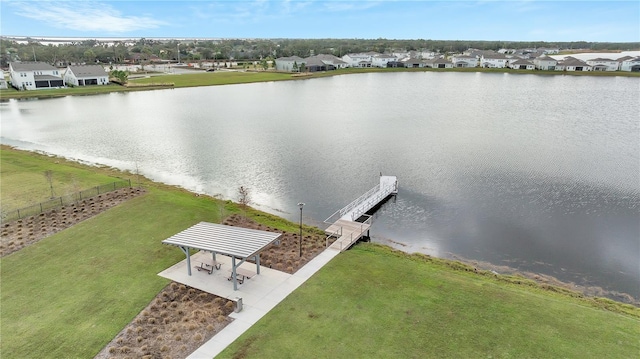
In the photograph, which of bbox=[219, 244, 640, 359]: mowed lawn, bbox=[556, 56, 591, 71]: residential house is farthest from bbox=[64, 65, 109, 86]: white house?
bbox=[556, 56, 591, 71]: residential house

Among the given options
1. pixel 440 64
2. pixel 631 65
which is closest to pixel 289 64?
pixel 440 64

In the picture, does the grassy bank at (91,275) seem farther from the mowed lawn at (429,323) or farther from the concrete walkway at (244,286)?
the mowed lawn at (429,323)

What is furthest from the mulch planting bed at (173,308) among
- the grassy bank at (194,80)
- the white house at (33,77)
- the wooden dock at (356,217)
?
the white house at (33,77)

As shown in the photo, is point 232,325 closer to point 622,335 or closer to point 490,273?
point 490,273

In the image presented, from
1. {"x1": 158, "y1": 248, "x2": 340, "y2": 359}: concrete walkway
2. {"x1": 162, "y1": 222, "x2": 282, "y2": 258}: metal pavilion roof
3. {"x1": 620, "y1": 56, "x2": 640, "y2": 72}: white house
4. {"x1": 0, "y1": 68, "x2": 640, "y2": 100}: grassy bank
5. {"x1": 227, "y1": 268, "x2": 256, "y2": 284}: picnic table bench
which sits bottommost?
{"x1": 158, "y1": 248, "x2": 340, "y2": 359}: concrete walkway

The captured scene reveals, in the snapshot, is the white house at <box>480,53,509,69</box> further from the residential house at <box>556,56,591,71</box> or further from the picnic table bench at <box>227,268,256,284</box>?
the picnic table bench at <box>227,268,256,284</box>
